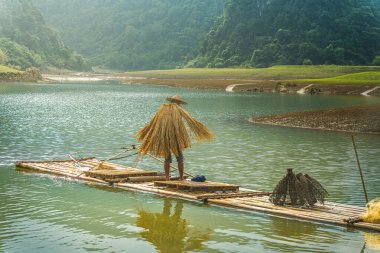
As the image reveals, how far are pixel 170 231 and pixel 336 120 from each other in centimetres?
2785

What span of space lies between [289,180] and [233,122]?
27.3 metres

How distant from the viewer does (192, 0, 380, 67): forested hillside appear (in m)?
147

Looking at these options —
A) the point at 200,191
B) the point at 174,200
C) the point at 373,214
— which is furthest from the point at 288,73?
the point at 373,214

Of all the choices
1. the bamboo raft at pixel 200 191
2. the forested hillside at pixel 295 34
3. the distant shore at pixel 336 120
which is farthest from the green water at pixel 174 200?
the forested hillside at pixel 295 34

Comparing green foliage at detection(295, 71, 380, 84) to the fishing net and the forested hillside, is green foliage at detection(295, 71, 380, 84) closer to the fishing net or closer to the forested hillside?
the forested hillside

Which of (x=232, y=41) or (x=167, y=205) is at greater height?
(x=232, y=41)

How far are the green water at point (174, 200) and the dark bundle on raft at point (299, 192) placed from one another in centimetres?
86

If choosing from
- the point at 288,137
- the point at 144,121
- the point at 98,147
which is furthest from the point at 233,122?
the point at 98,147

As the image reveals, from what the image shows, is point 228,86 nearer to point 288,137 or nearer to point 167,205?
point 288,137

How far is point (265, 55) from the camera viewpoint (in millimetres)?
152500

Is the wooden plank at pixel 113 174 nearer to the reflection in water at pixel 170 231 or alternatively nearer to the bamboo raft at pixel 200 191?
the bamboo raft at pixel 200 191

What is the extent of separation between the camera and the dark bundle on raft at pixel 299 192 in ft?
51.0

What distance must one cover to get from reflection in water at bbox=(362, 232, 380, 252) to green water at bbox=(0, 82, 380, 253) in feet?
0.13

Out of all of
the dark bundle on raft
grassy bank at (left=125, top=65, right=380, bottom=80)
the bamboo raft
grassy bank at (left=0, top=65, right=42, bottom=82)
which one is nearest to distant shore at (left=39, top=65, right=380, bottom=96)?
grassy bank at (left=125, top=65, right=380, bottom=80)
